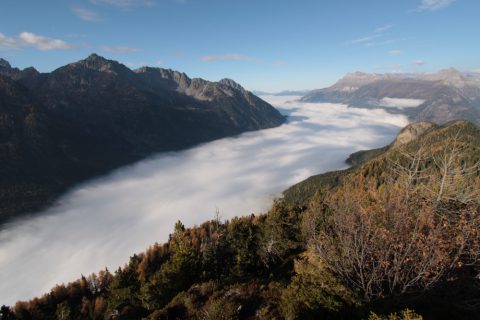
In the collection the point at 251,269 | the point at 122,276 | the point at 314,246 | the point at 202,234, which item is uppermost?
the point at 314,246

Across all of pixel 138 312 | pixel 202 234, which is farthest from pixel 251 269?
pixel 202 234

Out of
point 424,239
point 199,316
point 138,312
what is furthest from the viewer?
point 138,312

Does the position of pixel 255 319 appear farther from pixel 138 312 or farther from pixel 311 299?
pixel 138 312

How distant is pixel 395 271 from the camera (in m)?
26.0

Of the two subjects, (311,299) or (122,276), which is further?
(122,276)

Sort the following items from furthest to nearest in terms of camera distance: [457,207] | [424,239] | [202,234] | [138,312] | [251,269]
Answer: [202,234] → [251,269] → [138,312] → [457,207] → [424,239]

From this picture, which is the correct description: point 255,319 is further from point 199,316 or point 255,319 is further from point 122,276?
point 122,276

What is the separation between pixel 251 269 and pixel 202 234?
377 ft

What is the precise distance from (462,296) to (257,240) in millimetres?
62124

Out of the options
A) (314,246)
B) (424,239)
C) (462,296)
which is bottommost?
(462,296)

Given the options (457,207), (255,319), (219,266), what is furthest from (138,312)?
(457,207)

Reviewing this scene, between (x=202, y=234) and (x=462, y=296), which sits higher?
(x=462, y=296)

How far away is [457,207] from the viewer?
3288 cm

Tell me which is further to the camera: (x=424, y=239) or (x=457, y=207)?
(x=457, y=207)
